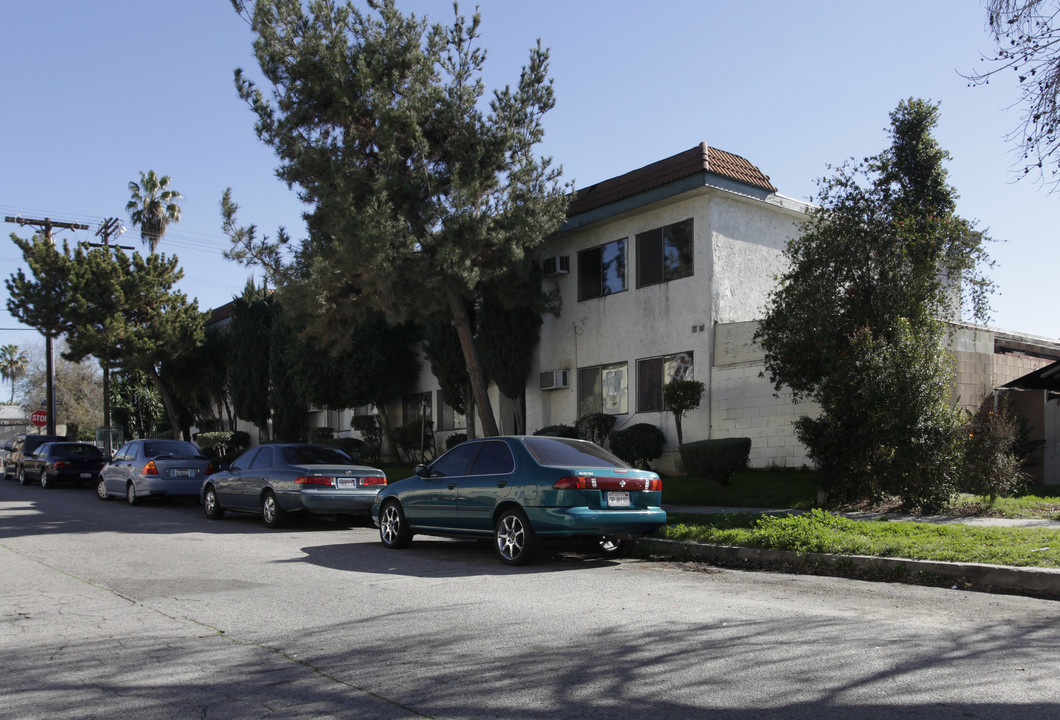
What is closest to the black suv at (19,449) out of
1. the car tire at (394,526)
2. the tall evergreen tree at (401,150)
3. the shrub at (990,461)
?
the tall evergreen tree at (401,150)

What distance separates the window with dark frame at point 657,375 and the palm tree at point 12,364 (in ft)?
259

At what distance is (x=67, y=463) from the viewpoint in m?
26.9

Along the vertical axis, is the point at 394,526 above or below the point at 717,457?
below

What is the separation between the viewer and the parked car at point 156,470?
19.8 m

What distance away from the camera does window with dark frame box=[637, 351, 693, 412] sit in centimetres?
2109

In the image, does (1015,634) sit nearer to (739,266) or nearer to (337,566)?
(337,566)

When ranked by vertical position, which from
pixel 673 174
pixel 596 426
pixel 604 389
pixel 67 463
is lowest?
pixel 67 463

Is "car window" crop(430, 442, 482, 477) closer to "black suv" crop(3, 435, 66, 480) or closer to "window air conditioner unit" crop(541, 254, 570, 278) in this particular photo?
"window air conditioner unit" crop(541, 254, 570, 278)

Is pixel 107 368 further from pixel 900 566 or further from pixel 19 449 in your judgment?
pixel 900 566

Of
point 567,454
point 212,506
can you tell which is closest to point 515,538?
point 567,454

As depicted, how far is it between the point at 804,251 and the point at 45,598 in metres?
12.1

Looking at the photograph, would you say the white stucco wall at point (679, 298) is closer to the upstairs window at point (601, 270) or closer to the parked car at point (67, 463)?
the upstairs window at point (601, 270)

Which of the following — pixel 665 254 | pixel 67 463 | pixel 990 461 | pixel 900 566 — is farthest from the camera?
pixel 67 463

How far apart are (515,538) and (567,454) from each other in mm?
1189
